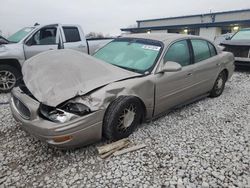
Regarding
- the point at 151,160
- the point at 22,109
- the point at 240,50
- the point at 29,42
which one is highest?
the point at 29,42

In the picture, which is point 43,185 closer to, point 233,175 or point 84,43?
point 233,175

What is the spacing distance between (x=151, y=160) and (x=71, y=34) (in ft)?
16.9

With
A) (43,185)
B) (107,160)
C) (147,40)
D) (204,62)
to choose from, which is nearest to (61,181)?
(43,185)

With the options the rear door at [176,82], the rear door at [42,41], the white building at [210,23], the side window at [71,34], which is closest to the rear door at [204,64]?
the rear door at [176,82]

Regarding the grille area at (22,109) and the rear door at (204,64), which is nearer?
the grille area at (22,109)

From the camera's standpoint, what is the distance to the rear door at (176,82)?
3694 mm

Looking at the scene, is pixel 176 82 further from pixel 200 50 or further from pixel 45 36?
pixel 45 36

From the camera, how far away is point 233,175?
2732mm

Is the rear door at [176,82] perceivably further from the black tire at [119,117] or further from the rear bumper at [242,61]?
the rear bumper at [242,61]

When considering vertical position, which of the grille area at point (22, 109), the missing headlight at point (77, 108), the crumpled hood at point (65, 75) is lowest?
the grille area at point (22, 109)

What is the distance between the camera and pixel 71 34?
6.89 meters

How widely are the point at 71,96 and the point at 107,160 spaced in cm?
95

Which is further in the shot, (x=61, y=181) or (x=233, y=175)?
(x=233, y=175)

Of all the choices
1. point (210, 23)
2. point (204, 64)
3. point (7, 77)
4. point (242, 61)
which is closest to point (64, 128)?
point (204, 64)
